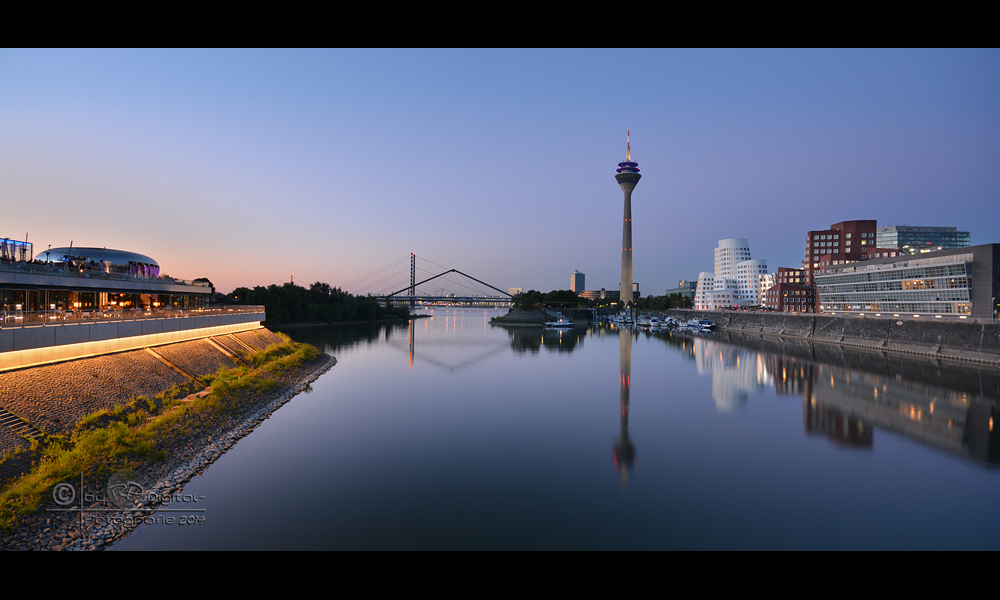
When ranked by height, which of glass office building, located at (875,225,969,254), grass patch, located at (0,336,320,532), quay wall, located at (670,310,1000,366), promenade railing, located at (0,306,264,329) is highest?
glass office building, located at (875,225,969,254)

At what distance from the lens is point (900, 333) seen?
40000 millimetres

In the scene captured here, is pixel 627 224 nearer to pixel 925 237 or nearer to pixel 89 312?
pixel 925 237

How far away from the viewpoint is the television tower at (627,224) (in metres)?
120

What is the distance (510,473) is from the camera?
40.8 ft

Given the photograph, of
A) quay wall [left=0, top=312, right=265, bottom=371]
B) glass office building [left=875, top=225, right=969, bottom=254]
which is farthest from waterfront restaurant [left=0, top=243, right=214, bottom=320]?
glass office building [left=875, top=225, right=969, bottom=254]

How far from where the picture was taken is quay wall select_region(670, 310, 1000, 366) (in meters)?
32.5

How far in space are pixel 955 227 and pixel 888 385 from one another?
395 feet

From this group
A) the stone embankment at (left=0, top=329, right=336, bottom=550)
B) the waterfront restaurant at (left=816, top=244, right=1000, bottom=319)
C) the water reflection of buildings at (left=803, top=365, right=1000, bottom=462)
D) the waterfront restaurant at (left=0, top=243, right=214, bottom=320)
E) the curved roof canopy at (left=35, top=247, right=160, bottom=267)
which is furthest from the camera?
the waterfront restaurant at (left=816, top=244, right=1000, bottom=319)

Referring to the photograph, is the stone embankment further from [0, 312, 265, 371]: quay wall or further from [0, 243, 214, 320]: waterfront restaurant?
[0, 243, 214, 320]: waterfront restaurant

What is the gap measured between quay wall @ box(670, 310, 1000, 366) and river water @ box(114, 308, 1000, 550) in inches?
348
